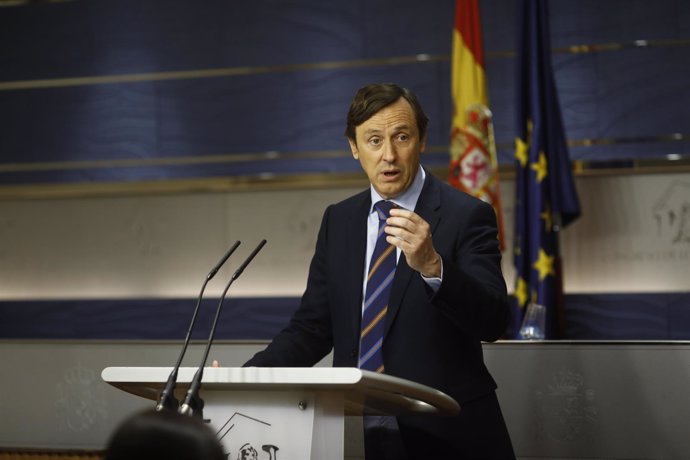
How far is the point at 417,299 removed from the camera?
7.38 ft

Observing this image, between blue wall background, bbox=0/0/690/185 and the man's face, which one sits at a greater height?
blue wall background, bbox=0/0/690/185

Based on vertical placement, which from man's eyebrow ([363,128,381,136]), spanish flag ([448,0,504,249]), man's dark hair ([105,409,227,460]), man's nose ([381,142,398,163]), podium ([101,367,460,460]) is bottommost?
podium ([101,367,460,460])

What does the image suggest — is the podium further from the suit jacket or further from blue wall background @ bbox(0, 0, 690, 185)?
blue wall background @ bbox(0, 0, 690, 185)

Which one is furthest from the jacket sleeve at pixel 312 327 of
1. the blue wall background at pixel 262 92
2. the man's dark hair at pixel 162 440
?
the blue wall background at pixel 262 92

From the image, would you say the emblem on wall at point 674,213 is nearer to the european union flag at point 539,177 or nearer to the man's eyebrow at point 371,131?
the european union flag at point 539,177

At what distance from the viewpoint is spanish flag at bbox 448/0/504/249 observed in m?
4.51

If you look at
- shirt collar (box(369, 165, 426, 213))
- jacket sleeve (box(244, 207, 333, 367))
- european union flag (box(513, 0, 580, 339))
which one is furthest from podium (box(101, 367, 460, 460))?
european union flag (box(513, 0, 580, 339))

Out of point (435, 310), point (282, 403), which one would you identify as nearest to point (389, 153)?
point (435, 310)

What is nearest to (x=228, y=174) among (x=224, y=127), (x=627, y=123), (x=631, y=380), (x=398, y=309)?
(x=224, y=127)

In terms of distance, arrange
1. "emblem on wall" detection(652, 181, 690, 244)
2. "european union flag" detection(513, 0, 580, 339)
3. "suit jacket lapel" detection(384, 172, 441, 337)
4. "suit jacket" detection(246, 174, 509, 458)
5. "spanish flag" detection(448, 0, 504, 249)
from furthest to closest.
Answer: "emblem on wall" detection(652, 181, 690, 244) < "spanish flag" detection(448, 0, 504, 249) < "european union flag" detection(513, 0, 580, 339) < "suit jacket lapel" detection(384, 172, 441, 337) < "suit jacket" detection(246, 174, 509, 458)

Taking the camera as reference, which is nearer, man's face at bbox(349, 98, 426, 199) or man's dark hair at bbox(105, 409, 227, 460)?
man's dark hair at bbox(105, 409, 227, 460)

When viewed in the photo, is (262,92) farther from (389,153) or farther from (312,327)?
(389,153)

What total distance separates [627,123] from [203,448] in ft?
13.9

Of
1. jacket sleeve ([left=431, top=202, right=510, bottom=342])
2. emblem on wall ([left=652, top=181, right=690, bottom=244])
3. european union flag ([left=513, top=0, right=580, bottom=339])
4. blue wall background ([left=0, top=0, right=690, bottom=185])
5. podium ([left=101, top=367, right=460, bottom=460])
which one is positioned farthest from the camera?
blue wall background ([left=0, top=0, right=690, bottom=185])
